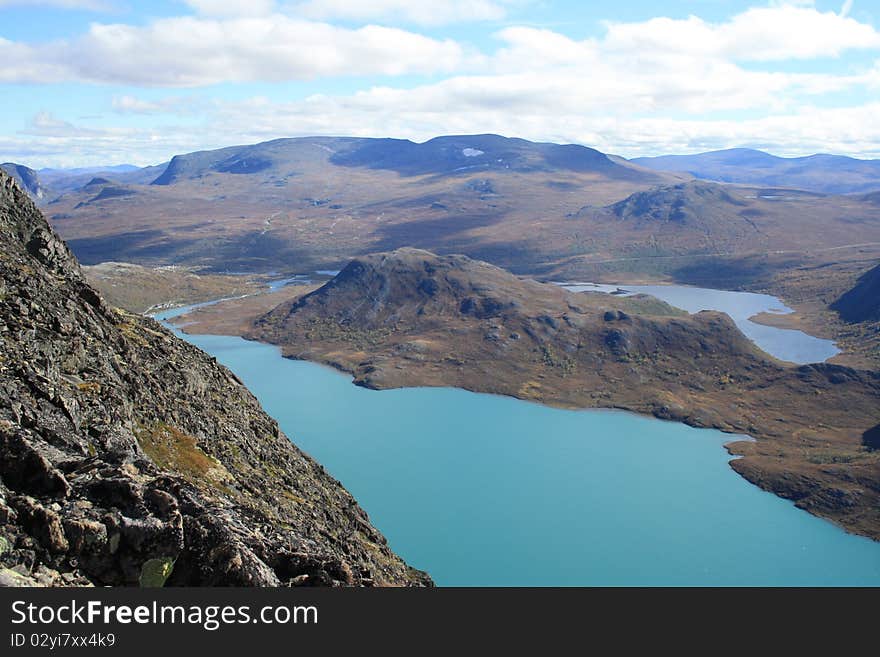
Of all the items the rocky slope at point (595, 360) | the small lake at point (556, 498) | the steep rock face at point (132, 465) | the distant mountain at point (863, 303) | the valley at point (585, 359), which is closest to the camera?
the steep rock face at point (132, 465)

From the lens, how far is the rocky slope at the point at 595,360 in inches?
3802

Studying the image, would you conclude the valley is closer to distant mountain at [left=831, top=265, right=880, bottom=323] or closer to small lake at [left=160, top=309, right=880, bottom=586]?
small lake at [left=160, top=309, right=880, bottom=586]

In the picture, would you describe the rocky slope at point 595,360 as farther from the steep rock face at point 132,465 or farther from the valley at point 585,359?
the steep rock face at point 132,465

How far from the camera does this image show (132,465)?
882 inches

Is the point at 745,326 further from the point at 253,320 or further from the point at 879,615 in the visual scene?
the point at 879,615

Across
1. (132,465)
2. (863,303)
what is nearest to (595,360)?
(863,303)

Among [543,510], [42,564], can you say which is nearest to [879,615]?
[42,564]

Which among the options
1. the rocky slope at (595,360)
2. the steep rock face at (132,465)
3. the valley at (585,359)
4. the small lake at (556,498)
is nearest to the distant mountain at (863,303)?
the valley at (585,359)

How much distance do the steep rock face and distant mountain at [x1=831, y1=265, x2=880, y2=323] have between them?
170 meters

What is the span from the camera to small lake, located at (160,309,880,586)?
229 feet

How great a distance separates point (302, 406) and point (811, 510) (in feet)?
243

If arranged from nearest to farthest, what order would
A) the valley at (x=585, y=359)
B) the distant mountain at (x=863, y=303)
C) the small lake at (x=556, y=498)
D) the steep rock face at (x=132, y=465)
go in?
1. the steep rock face at (x=132, y=465)
2. the small lake at (x=556, y=498)
3. the valley at (x=585, y=359)
4. the distant mountain at (x=863, y=303)

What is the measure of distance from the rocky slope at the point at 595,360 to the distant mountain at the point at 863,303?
157 feet

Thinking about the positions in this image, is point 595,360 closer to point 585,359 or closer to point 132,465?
point 585,359
